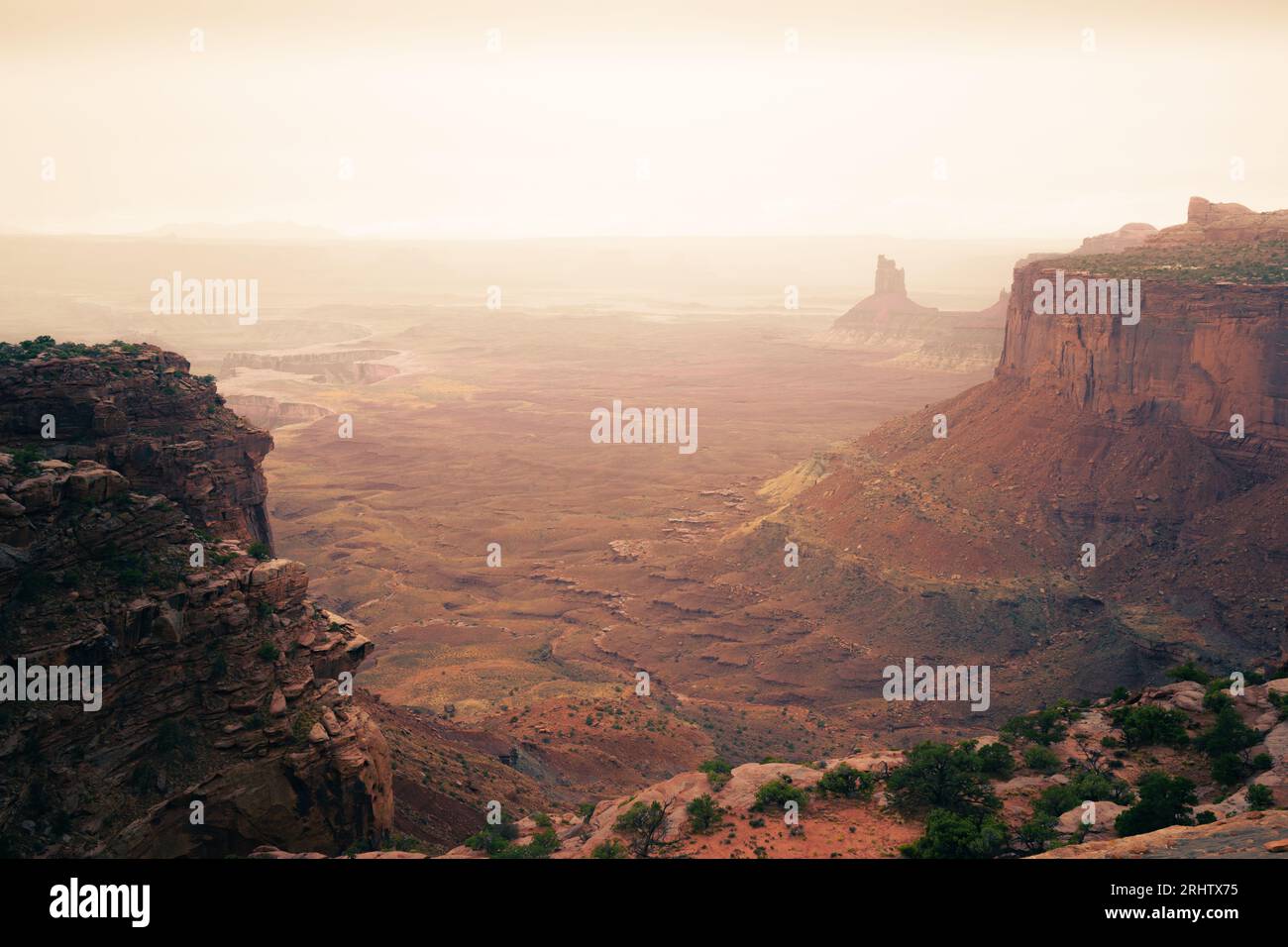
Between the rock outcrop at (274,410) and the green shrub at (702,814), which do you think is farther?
the rock outcrop at (274,410)

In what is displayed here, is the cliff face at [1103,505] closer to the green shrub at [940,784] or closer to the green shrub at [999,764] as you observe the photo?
the green shrub at [999,764]

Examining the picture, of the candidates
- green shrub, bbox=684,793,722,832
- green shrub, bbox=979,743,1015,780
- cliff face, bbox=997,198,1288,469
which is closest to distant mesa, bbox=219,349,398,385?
cliff face, bbox=997,198,1288,469

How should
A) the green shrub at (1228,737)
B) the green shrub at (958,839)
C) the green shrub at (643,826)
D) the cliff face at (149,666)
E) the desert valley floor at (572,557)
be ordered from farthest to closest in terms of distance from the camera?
the desert valley floor at (572,557)
the green shrub at (1228,737)
the green shrub at (643,826)
the green shrub at (958,839)
the cliff face at (149,666)

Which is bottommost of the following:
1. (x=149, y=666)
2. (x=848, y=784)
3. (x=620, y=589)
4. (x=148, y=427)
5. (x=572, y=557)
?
(x=620, y=589)

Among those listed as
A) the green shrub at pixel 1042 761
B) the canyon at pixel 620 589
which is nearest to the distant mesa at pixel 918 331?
the canyon at pixel 620 589

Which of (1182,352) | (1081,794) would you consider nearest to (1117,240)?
(1182,352)

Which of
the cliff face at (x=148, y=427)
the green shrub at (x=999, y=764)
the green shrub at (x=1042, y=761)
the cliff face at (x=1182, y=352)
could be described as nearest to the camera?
the cliff face at (x=148, y=427)

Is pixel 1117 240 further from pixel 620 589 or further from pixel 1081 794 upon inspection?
pixel 1081 794

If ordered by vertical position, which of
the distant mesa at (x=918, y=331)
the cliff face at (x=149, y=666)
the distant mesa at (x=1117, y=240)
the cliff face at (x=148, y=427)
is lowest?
the cliff face at (x=149, y=666)

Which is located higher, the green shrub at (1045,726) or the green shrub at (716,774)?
the green shrub at (1045,726)
